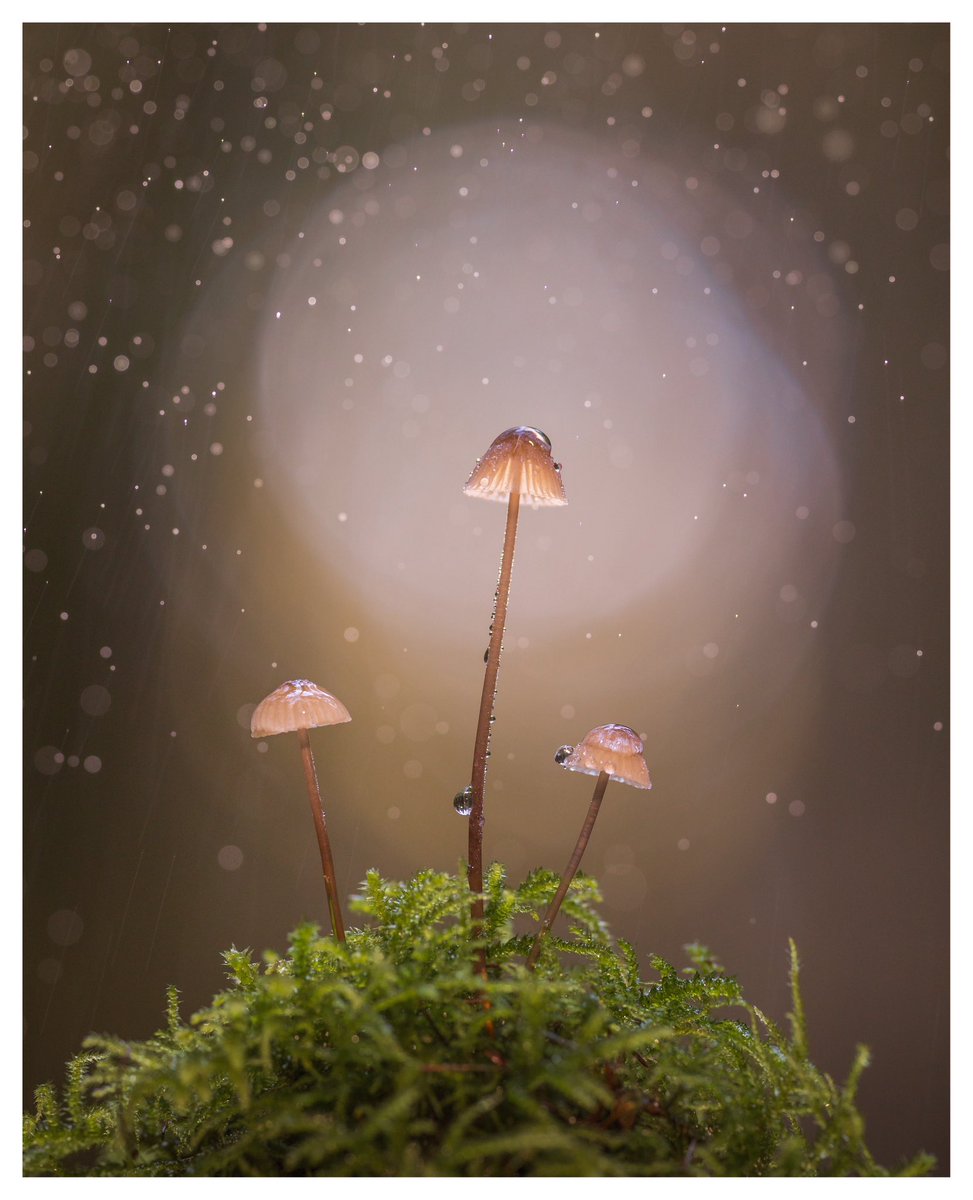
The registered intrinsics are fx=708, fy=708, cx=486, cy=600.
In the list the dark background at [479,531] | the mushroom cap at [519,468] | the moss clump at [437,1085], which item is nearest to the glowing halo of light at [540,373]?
the dark background at [479,531]

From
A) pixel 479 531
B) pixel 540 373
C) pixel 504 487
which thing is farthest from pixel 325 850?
pixel 540 373

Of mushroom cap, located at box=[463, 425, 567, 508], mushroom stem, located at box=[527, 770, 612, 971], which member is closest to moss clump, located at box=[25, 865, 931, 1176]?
mushroom stem, located at box=[527, 770, 612, 971]

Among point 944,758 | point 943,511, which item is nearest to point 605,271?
point 943,511

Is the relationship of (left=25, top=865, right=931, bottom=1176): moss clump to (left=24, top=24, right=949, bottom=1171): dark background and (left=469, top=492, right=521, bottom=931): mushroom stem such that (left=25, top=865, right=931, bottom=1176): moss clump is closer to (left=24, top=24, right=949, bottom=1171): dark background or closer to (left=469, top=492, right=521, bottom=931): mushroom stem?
(left=469, top=492, right=521, bottom=931): mushroom stem

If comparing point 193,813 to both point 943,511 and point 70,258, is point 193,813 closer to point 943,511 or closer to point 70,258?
point 70,258

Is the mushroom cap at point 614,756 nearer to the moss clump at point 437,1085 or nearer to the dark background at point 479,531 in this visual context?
the moss clump at point 437,1085
